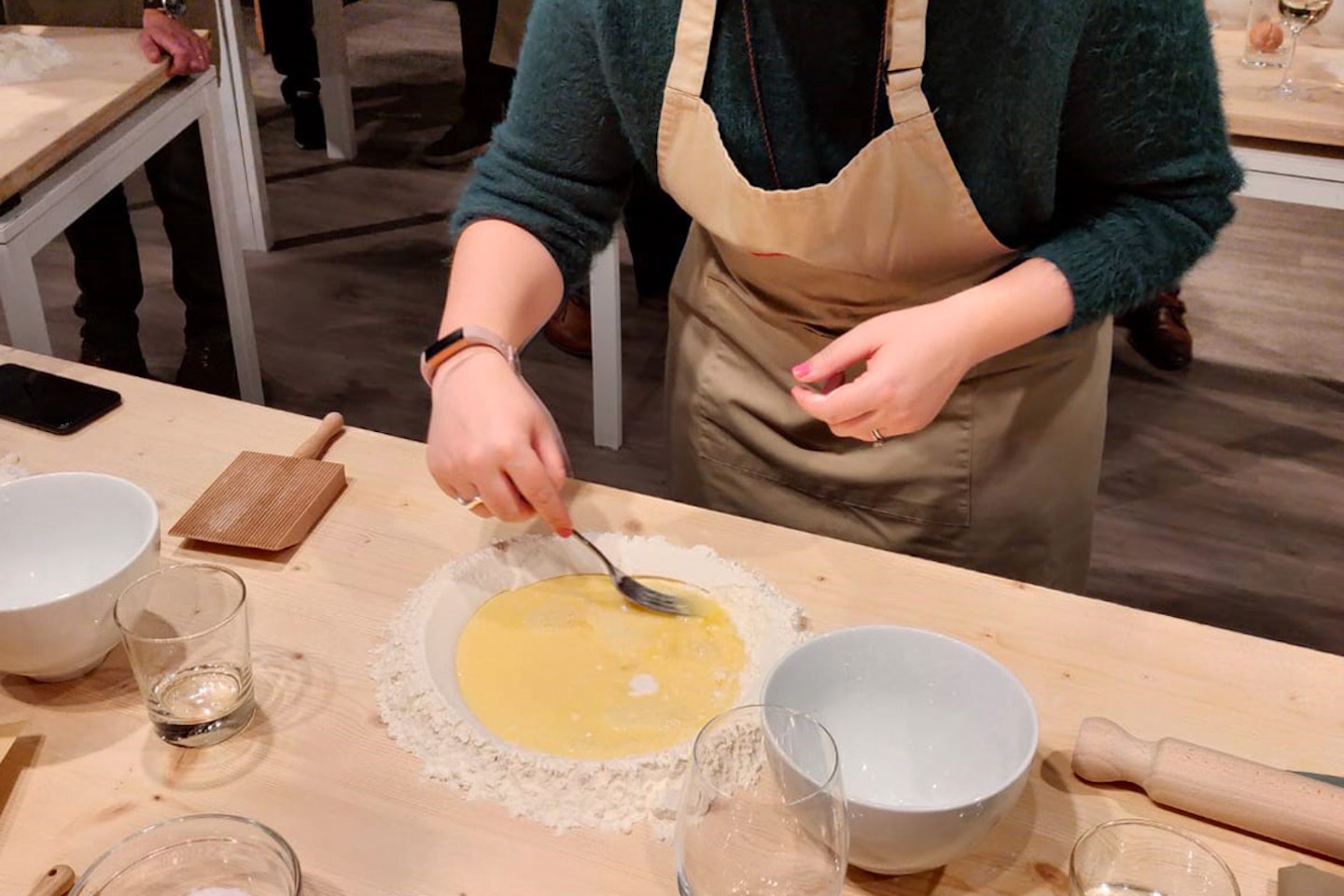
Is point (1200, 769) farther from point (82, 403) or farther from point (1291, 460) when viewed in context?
point (1291, 460)

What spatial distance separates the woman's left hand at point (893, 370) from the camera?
93 cm

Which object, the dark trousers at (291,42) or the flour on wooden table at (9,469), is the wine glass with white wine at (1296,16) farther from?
the dark trousers at (291,42)

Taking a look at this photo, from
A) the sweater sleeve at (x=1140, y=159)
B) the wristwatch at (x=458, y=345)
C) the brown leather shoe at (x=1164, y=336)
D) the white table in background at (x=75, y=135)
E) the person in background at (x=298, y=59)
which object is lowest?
the brown leather shoe at (x=1164, y=336)

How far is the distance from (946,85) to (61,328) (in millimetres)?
2643

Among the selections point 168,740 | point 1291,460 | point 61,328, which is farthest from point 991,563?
point 61,328

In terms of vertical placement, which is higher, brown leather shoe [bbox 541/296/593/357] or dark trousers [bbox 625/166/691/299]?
dark trousers [bbox 625/166/691/299]

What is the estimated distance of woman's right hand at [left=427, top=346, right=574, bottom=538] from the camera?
0.97 metres

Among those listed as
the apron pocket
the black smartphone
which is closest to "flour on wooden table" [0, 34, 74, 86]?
the black smartphone

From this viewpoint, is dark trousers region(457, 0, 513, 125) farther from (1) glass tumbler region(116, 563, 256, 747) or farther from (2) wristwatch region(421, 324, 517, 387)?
(1) glass tumbler region(116, 563, 256, 747)

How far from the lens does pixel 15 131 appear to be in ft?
5.83

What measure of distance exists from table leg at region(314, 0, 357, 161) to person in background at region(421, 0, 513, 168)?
0.26m

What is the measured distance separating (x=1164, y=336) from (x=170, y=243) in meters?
2.29

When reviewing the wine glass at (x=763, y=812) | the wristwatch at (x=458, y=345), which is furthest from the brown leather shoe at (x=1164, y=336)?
the wine glass at (x=763, y=812)

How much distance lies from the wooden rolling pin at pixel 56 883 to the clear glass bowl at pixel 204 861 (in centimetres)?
1
